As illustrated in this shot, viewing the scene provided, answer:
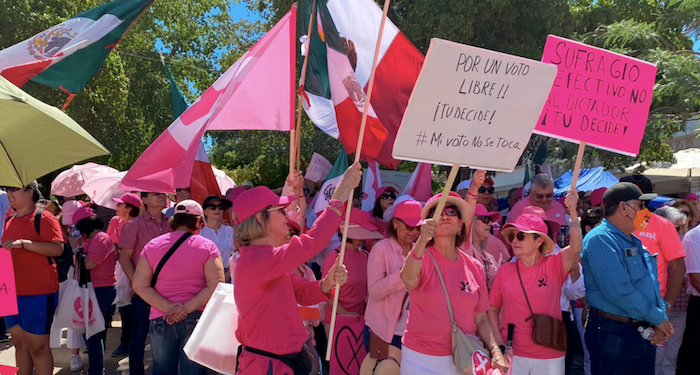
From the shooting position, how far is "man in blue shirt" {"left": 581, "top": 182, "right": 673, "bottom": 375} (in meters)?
4.40

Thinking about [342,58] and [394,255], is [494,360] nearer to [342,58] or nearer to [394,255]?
[394,255]

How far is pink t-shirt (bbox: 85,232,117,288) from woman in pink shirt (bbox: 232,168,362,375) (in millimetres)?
3771

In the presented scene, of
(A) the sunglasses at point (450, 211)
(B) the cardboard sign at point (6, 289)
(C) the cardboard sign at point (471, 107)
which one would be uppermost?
(C) the cardboard sign at point (471, 107)

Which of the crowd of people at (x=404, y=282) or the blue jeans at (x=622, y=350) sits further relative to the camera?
the blue jeans at (x=622, y=350)

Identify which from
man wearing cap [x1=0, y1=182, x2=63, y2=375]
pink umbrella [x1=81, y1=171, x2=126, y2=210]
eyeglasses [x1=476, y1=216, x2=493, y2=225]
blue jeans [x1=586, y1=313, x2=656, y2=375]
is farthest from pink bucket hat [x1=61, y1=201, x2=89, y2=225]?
blue jeans [x1=586, y1=313, x2=656, y2=375]

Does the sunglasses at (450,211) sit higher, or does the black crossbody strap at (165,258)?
the sunglasses at (450,211)

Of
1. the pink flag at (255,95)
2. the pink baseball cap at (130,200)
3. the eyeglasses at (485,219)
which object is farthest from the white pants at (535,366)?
the pink baseball cap at (130,200)

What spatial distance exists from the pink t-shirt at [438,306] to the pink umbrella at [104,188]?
6.72 metres

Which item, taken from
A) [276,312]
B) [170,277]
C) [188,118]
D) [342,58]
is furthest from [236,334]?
[342,58]

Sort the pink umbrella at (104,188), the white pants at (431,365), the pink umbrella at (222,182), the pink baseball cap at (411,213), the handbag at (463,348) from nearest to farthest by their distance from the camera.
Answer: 1. the handbag at (463,348)
2. the white pants at (431,365)
3. the pink baseball cap at (411,213)
4. the pink umbrella at (104,188)
5. the pink umbrella at (222,182)

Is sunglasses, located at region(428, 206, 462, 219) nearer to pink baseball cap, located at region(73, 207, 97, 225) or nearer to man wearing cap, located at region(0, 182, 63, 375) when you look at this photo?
man wearing cap, located at region(0, 182, 63, 375)

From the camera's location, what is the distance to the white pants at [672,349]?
612cm

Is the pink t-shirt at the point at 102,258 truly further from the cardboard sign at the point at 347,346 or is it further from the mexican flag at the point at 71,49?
the cardboard sign at the point at 347,346

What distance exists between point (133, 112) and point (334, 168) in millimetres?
14903
